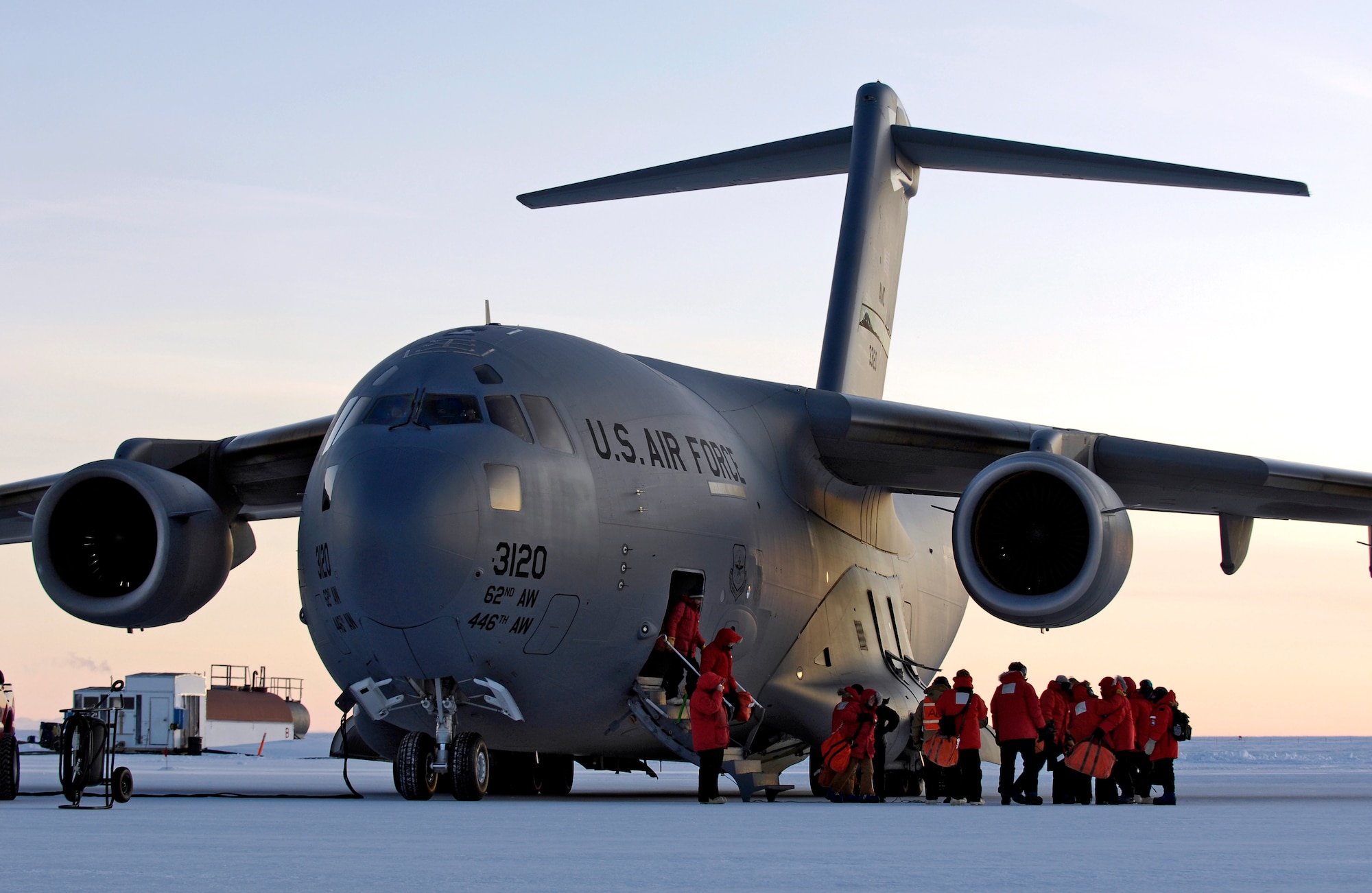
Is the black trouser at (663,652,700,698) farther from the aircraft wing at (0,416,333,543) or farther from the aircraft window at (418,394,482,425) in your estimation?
the aircraft wing at (0,416,333,543)

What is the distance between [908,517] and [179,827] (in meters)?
11.1

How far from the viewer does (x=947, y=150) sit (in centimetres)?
1812

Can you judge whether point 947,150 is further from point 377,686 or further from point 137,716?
point 137,716

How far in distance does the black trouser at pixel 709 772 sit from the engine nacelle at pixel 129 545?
15.0 ft

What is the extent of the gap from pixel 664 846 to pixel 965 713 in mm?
5912

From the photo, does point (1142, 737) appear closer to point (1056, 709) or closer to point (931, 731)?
point (1056, 709)

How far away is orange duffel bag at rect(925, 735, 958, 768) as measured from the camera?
1143cm

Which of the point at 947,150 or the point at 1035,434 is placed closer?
the point at 1035,434

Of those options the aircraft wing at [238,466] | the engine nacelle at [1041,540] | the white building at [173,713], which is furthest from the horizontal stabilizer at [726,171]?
the white building at [173,713]

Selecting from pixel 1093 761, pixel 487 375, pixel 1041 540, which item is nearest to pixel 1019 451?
pixel 1041 540

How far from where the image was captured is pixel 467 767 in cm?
952

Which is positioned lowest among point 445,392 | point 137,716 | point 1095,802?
point 137,716

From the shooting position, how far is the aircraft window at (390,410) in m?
10.1

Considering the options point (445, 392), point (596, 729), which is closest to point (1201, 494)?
point (596, 729)
